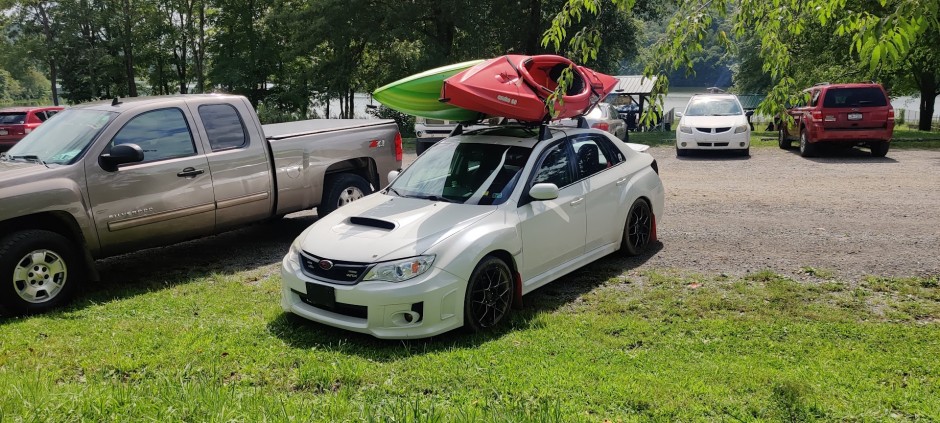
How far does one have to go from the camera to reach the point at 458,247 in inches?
206

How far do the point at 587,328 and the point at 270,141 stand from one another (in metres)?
4.42

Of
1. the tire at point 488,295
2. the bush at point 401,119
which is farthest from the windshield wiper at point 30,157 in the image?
the bush at point 401,119

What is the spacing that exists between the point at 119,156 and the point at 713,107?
49.2ft

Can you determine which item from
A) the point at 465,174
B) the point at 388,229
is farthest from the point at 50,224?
the point at 465,174

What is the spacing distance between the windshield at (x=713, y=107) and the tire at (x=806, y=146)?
5.38 feet

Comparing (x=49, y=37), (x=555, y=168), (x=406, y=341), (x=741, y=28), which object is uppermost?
(x=49, y=37)

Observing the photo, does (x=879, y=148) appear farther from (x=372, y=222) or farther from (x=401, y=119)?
(x=401, y=119)

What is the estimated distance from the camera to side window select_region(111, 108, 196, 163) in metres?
6.90

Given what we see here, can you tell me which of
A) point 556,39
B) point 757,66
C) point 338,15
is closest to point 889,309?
point 556,39

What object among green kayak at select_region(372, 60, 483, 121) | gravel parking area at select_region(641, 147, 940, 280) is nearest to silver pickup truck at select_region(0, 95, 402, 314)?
green kayak at select_region(372, 60, 483, 121)

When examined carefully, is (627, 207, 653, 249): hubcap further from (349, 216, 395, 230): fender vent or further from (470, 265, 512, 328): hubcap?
(349, 216, 395, 230): fender vent

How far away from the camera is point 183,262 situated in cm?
795

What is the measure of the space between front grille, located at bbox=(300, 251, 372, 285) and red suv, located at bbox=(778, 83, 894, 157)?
13.3 metres

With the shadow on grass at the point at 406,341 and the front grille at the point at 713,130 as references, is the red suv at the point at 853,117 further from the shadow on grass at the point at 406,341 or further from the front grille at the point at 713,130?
the shadow on grass at the point at 406,341
